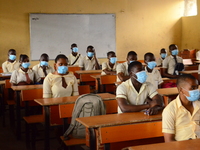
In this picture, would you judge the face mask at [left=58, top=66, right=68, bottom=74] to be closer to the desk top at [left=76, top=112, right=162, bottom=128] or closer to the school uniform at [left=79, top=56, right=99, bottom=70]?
the desk top at [left=76, top=112, right=162, bottom=128]

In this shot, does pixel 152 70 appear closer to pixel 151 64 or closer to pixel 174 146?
pixel 151 64

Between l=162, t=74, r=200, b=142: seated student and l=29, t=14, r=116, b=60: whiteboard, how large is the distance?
835 centimetres

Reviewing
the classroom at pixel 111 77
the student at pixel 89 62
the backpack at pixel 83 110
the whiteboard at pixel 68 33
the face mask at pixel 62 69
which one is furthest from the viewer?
the whiteboard at pixel 68 33

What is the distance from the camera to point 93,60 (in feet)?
27.6

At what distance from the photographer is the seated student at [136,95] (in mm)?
3250

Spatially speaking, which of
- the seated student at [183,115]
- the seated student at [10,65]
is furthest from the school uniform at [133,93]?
the seated student at [10,65]

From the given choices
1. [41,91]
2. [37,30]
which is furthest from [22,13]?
[41,91]

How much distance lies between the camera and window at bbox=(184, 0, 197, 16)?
11.6 metres

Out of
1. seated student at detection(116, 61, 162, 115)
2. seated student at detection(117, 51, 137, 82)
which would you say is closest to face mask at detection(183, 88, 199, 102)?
seated student at detection(116, 61, 162, 115)

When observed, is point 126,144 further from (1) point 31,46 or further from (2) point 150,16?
(2) point 150,16

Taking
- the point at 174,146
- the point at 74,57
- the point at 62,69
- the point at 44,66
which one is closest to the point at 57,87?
the point at 62,69

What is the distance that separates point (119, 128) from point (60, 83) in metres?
1.97

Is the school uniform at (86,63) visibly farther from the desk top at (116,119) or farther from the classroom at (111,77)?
the desk top at (116,119)

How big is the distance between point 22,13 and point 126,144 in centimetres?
818
